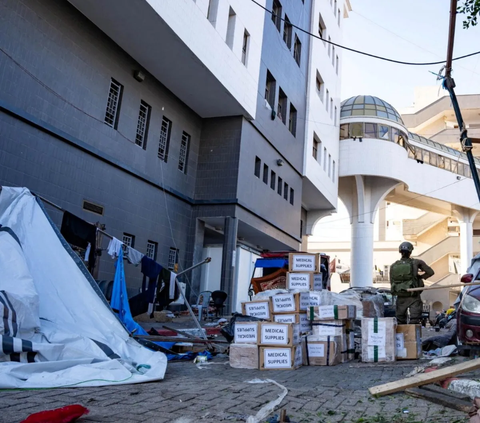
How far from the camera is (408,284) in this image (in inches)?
356

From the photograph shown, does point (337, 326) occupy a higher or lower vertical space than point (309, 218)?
lower

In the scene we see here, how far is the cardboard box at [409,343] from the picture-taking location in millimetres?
7562

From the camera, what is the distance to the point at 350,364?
7.50 m

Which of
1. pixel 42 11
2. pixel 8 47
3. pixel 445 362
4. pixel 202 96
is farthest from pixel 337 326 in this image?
pixel 202 96

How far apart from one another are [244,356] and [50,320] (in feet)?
9.61

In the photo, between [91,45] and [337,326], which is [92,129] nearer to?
[91,45]

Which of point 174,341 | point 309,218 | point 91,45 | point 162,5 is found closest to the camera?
point 174,341

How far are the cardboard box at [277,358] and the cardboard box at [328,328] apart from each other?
105 cm

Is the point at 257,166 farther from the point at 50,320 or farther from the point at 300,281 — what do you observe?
the point at 50,320

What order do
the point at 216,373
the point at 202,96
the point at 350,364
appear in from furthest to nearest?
the point at 202,96 < the point at 350,364 < the point at 216,373

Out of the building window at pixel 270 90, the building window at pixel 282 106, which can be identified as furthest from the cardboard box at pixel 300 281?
the building window at pixel 282 106

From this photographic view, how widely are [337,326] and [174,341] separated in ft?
10.1

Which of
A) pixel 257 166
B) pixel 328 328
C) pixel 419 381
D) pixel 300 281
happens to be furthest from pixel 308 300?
pixel 257 166

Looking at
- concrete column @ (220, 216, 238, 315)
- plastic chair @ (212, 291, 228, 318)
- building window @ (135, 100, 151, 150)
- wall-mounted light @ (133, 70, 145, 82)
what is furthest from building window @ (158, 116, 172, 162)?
plastic chair @ (212, 291, 228, 318)
